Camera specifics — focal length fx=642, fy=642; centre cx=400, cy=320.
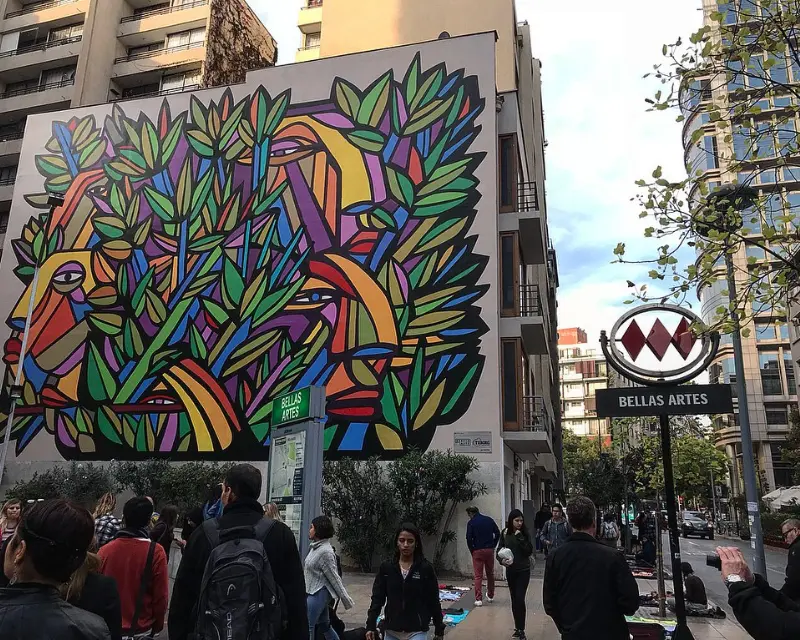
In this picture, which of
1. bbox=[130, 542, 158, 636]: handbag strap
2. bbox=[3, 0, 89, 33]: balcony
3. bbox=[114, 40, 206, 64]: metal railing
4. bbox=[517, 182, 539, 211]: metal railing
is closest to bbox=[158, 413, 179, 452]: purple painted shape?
bbox=[517, 182, 539, 211]: metal railing

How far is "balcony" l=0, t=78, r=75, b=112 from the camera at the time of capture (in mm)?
35031

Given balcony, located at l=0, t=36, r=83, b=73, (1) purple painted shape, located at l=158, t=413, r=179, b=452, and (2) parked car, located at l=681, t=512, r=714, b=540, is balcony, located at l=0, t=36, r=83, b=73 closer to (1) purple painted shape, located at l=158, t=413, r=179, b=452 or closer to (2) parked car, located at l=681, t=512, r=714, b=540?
(1) purple painted shape, located at l=158, t=413, r=179, b=452

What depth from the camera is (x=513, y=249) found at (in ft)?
66.4

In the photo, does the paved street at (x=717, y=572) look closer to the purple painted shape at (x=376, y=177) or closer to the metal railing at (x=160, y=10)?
the purple painted shape at (x=376, y=177)

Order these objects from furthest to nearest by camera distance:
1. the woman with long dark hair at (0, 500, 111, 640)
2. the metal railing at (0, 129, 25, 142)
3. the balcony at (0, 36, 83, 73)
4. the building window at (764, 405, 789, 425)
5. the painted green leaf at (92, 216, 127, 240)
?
the building window at (764, 405, 789, 425) < the metal railing at (0, 129, 25, 142) < the balcony at (0, 36, 83, 73) < the painted green leaf at (92, 216, 127, 240) < the woman with long dark hair at (0, 500, 111, 640)

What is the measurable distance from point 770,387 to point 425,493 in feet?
182

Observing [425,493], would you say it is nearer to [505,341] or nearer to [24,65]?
[505,341]

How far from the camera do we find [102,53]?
36.1 meters

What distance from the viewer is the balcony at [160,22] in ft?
117

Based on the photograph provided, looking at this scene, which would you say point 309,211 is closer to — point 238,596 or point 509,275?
point 509,275

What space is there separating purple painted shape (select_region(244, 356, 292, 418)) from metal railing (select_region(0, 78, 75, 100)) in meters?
25.2

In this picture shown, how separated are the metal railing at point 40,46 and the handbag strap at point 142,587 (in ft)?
127

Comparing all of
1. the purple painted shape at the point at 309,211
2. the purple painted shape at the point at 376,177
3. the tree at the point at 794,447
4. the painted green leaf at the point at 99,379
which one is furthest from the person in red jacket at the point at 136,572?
the tree at the point at 794,447

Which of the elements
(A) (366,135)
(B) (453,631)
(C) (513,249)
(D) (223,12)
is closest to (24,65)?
(D) (223,12)
